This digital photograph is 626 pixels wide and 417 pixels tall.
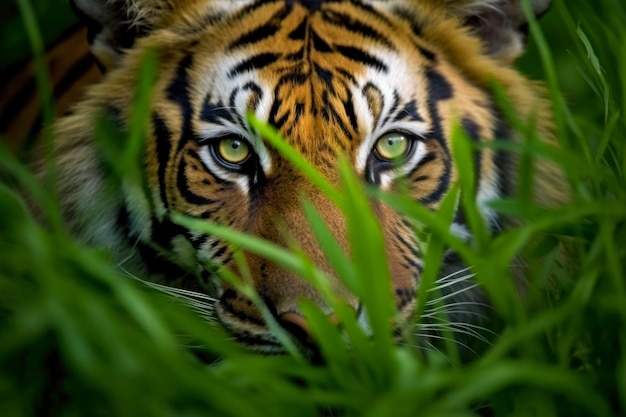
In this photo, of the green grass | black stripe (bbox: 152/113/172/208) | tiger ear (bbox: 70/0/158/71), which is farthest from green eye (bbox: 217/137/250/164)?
the green grass

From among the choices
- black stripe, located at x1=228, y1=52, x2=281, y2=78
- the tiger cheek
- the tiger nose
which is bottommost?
the tiger nose

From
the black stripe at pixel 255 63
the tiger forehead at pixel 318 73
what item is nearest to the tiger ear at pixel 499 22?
the tiger forehead at pixel 318 73

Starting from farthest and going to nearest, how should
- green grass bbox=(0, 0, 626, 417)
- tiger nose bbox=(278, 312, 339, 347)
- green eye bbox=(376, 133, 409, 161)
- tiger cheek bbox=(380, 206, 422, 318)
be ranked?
green eye bbox=(376, 133, 409, 161)
tiger cheek bbox=(380, 206, 422, 318)
tiger nose bbox=(278, 312, 339, 347)
green grass bbox=(0, 0, 626, 417)

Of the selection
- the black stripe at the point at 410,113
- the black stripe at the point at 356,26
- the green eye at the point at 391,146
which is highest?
the black stripe at the point at 356,26

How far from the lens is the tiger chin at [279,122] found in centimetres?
168

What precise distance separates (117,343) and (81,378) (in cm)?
8

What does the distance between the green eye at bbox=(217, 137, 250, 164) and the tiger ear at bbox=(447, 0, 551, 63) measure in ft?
1.85

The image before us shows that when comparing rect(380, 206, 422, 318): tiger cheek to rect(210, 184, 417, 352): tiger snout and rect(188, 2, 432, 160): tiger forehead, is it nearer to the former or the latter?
rect(210, 184, 417, 352): tiger snout

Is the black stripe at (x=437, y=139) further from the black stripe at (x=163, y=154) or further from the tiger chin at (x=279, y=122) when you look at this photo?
the black stripe at (x=163, y=154)

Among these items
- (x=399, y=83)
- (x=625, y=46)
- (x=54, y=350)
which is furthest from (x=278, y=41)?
(x=54, y=350)

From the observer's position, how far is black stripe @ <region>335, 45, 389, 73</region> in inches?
71.2

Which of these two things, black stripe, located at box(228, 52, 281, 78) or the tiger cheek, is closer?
the tiger cheek

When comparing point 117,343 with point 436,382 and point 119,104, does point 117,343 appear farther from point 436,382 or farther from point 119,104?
point 119,104

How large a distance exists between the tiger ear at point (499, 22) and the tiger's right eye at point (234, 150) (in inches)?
22.2
